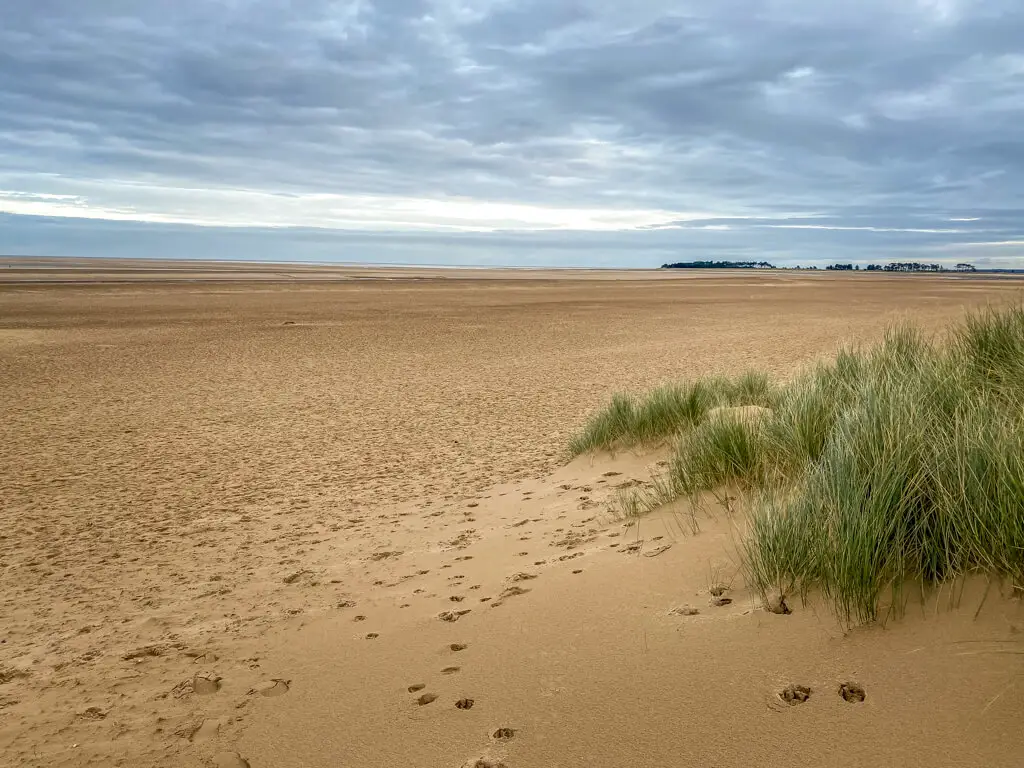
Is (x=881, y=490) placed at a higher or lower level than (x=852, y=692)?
higher

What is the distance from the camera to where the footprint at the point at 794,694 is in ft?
8.72

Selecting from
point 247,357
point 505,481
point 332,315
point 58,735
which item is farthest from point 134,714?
point 332,315

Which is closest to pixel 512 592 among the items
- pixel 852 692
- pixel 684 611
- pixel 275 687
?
pixel 684 611

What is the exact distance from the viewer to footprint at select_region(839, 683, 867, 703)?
8.51 feet

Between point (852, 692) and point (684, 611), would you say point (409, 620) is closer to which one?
point (684, 611)

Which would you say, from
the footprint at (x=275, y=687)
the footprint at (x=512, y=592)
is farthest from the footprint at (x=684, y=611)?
the footprint at (x=275, y=687)

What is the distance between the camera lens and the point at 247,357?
19.0 metres

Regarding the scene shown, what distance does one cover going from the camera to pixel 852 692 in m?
2.63

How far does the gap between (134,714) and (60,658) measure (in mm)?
1115

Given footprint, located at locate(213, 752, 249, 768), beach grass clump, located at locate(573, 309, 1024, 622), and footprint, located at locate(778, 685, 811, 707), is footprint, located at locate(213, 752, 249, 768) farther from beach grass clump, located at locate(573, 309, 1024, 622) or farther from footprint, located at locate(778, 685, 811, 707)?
beach grass clump, located at locate(573, 309, 1024, 622)

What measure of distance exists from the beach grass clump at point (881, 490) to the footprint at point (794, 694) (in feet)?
1.41

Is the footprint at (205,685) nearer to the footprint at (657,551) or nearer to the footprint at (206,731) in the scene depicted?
the footprint at (206,731)

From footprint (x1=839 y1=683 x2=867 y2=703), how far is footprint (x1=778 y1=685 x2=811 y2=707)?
0.37 feet

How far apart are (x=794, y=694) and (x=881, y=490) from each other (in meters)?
1.16
